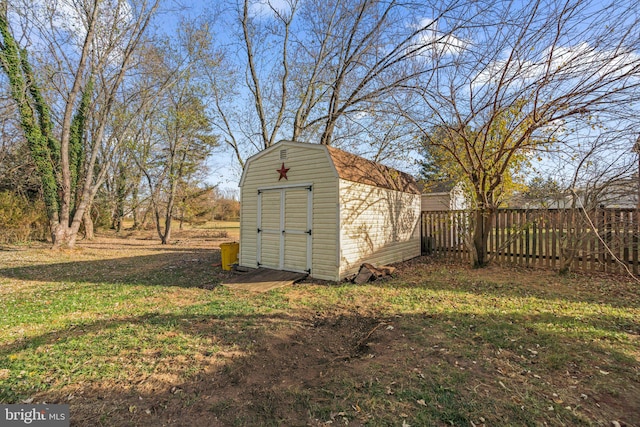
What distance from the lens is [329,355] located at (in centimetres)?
332

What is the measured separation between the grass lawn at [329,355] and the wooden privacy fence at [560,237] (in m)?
1.04

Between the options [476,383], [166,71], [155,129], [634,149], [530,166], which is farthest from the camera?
[155,129]

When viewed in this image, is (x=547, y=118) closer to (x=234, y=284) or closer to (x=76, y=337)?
(x=234, y=284)

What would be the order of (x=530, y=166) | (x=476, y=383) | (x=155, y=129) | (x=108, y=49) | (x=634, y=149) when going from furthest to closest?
(x=155, y=129), (x=108, y=49), (x=530, y=166), (x=634, y=149), (x=476, y=383)

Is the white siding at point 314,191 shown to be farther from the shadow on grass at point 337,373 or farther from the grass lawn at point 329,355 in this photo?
the shadow on grass at point 337,373

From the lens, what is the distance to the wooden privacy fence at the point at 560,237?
6629 millimetres

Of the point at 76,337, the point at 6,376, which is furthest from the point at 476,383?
the point at 76,337

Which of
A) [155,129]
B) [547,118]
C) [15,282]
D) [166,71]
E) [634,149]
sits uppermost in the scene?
[166,71]

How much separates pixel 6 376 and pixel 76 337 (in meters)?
0.92

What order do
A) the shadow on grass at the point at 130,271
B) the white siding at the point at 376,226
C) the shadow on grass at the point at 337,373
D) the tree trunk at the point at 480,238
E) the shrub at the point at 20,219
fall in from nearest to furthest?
the shadow on grass at the point at 337,373
the white siding at the point at 376,226
the shadow on grass at the point at 130,271
the tree trunk at the point at 480,238
the shrub at the point at 20,219

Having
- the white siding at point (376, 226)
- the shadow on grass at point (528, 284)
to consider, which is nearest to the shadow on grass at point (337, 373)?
the shadow on grass at point (528, 284)

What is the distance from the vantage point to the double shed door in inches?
276

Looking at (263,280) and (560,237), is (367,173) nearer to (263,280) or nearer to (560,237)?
(263,280)

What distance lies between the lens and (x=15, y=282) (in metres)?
6.75
